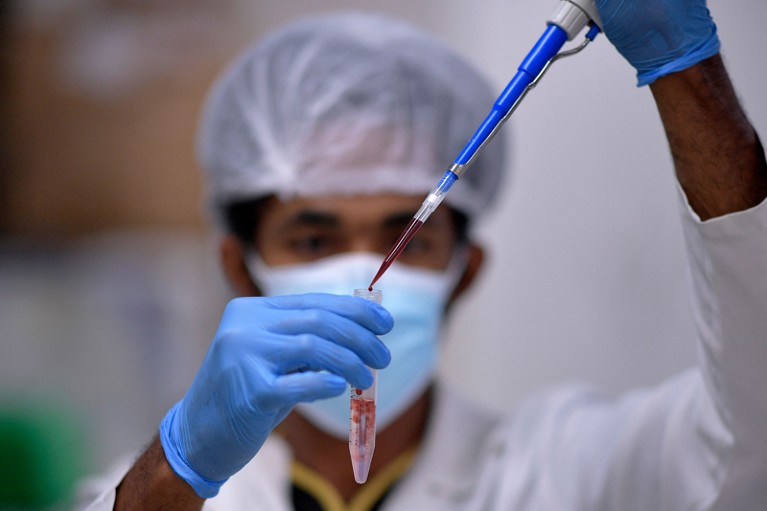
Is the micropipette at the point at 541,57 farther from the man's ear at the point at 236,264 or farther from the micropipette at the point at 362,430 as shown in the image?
the man's ear at the point at 236,264

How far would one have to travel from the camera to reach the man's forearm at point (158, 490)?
0.73 m

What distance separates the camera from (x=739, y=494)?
0.85m

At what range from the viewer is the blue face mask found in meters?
1.09

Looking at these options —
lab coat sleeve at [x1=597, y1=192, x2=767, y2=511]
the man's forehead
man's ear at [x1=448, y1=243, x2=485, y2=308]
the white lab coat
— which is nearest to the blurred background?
man's ear at [x1=448, y1=243, x2=485, y2=308]

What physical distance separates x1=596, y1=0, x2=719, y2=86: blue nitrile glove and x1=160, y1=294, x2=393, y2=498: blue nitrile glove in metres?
0.35

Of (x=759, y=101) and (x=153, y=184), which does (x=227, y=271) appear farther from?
(x=759, y=101)

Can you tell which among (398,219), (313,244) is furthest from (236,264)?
(398,219)

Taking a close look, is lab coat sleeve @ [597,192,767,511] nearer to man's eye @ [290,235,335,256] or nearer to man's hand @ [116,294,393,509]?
man's hand @ [116,294,393,509]

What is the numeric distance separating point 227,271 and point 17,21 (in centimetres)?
114

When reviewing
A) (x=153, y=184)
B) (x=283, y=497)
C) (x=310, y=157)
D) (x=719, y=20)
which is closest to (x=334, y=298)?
(x=310, y=157)

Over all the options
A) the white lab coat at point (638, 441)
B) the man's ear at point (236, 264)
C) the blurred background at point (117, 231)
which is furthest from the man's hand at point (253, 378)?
the blurred background at point (117, 231)

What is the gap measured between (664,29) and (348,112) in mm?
574

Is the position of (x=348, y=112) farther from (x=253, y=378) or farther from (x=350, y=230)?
(x=253, y=378)

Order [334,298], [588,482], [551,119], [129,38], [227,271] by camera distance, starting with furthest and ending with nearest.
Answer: [129,38] → [551,119] → [227,271] → [588,482] → [334,298]
